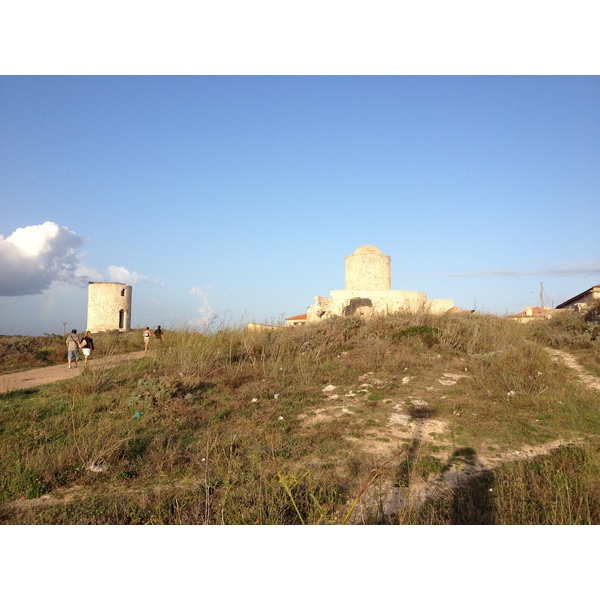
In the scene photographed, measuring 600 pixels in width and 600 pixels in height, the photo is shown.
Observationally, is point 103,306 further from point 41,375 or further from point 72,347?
point 41,375

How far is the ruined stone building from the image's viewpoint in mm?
18781

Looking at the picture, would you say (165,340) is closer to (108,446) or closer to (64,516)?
(108,446)

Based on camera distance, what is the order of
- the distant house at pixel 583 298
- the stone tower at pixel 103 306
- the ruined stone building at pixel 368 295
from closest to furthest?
the distant house at pixel 583 298 < the ruined stone building at pixel 368 295 < the stone tower at pixel 103 306

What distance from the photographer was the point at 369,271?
21.2 metres

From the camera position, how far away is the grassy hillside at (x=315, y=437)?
351cm

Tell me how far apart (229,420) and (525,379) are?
17.4ft

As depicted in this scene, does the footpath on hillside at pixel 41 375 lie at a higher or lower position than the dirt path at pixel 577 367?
lower

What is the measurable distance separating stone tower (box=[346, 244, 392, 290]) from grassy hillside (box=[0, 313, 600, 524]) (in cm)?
1078

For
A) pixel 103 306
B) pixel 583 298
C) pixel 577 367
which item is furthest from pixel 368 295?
pixel 103 306

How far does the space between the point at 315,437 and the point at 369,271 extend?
652 inches

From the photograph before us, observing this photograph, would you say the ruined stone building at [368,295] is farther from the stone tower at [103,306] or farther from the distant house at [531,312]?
the stone tower at [103,306]

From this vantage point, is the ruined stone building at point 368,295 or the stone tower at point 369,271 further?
the stone tower at point 369,271

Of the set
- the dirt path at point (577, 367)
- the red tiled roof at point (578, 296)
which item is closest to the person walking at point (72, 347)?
the dirt path at point (577, 367)
